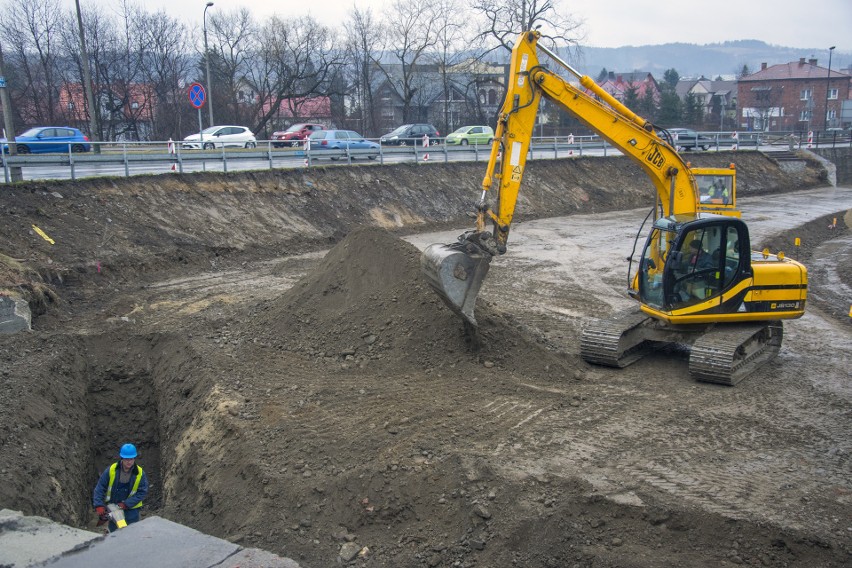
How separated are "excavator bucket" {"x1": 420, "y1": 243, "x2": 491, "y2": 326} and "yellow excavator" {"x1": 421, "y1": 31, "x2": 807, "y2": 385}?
0.04ft

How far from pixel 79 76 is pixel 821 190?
138 ft

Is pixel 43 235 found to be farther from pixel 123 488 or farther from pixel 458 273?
pixel 458 273

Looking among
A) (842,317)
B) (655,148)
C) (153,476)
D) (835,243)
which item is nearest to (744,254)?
(655,148)

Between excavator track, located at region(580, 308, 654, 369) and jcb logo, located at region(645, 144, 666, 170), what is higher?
jcb logo, located at region(645, 144, 666, 170)

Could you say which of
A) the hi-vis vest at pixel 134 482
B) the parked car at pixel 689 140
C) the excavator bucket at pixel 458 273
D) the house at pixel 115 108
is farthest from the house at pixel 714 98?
the hi-vis vest at pixel 134 482

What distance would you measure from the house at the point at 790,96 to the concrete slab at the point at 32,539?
74.5 metres

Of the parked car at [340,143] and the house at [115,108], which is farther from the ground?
the house at [115,108]

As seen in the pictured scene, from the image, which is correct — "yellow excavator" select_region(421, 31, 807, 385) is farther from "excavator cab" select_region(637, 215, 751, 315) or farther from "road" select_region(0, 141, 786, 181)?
"road" select_region(0, 141, 786, 181)

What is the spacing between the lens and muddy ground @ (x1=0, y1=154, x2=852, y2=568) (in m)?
6.30

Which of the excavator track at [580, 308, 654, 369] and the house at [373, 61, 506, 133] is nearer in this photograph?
the excavator track at [580, 308, 654, 369]

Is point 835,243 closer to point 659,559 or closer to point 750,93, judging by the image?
point 659,559

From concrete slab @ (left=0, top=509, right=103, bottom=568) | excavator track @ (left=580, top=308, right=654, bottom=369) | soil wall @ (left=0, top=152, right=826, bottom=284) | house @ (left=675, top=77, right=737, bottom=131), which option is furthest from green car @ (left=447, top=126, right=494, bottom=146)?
house @ (left=675, top=77, right=737, bottom=131)

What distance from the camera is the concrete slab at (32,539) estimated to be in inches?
211

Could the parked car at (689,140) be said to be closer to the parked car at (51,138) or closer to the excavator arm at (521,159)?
the parked car at (51,138)
